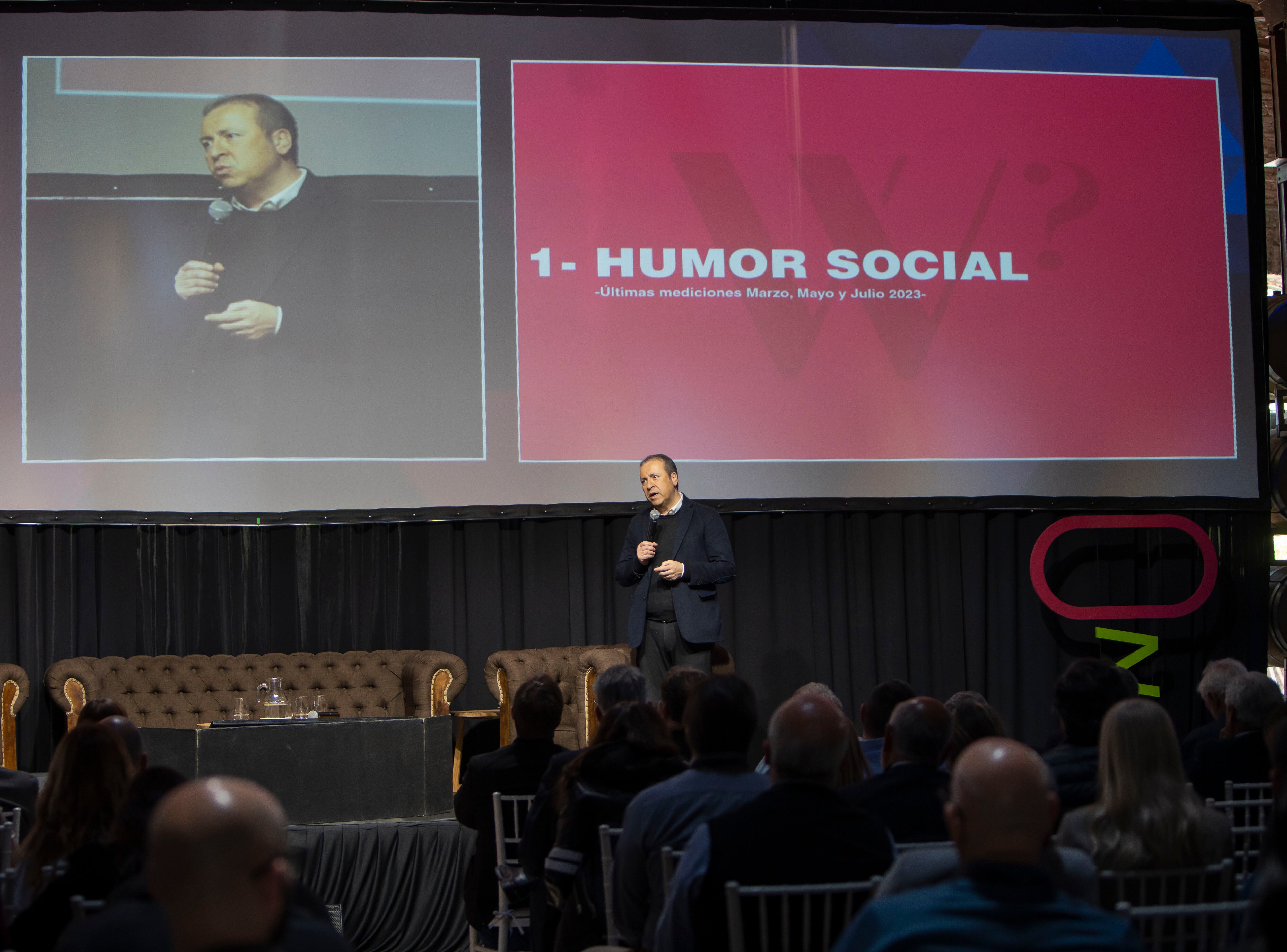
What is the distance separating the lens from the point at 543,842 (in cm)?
294

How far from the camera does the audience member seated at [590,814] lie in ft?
9.00

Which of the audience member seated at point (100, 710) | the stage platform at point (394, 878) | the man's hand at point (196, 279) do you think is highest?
the man's hand at point (196, 279)

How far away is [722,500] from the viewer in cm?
622

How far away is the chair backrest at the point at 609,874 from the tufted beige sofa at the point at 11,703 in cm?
386

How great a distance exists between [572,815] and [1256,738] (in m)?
1.91

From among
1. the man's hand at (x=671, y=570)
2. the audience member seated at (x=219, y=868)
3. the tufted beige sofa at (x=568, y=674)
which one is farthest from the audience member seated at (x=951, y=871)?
the tufted beige sofa at (x=568, y=674)

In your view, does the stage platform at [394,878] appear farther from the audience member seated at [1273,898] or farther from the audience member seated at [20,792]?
the audience member seated at [1273,898]

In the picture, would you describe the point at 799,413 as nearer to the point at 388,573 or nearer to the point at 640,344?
the point at 640,344

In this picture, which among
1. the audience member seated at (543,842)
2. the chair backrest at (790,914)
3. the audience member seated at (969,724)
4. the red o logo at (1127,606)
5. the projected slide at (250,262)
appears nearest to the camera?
the chair backrest at (790,914)

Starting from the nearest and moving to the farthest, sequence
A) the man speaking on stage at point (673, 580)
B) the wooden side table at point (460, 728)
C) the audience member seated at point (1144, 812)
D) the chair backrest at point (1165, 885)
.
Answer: the chair backrest at point (1165, 885) → the audience member seated at point (1144, 812) → the man speaking on stage at point (673, 580) → the wooden side table at point (460, 728)

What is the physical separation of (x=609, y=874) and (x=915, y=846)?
0.68 m

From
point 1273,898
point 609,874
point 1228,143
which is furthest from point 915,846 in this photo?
point 1228,143

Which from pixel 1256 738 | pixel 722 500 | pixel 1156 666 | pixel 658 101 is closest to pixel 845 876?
pixel 1256 738

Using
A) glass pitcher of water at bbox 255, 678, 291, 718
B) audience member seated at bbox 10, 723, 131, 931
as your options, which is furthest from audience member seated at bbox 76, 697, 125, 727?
glass pitcher of water at bbox 255, 678, 291, 718
